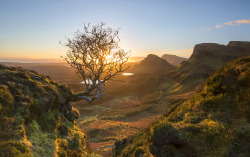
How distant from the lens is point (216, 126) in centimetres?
472

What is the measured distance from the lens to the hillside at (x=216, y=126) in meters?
4.08

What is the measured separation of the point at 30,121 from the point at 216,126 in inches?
313

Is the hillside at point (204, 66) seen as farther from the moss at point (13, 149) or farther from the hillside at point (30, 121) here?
the moss at point (13, 149)

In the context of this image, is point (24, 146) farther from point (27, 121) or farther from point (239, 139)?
point (239, 139)

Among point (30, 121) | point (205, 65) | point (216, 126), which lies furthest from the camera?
point (205, 65)

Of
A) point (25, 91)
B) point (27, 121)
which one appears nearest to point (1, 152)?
point (27, 121)

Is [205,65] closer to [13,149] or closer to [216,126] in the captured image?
[216,126]

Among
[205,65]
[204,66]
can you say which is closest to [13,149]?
[204,66]

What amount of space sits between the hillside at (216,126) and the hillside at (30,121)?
4.03m

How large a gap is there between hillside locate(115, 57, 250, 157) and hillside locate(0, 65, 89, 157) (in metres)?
4.03


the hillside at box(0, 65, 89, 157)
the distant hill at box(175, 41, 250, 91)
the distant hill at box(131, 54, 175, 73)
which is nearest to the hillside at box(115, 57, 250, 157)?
the hillside at box(0, 65, 89, 157)

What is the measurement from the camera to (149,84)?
6788cm

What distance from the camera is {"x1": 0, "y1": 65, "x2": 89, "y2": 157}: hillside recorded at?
5316 millimetres

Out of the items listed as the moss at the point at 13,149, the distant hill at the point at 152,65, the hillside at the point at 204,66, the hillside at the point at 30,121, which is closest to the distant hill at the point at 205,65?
the hillside at the point at 204,66
